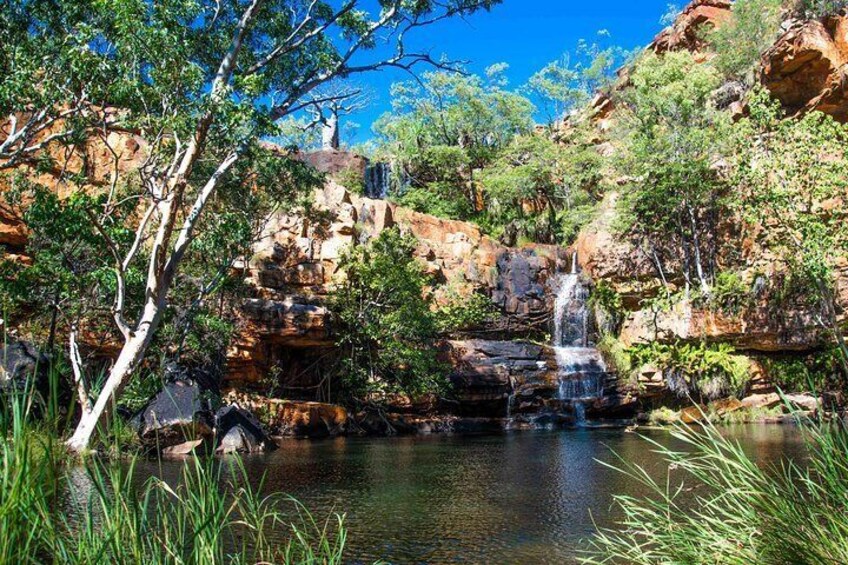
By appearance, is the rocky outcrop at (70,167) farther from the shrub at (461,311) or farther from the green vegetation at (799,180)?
the green vegetation at (799,180)

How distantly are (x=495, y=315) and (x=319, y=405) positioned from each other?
8646mm

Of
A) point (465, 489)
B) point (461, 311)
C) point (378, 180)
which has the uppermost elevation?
point (378, 180)

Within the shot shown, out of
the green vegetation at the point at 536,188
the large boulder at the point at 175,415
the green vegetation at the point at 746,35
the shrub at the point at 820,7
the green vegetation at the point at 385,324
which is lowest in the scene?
the large boulder at the point at 175,415

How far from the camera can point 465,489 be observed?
842 centimetres

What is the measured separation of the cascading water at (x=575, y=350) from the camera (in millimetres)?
20938

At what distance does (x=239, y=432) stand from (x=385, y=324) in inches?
290

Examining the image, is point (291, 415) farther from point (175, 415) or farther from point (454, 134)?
point (454, 134)

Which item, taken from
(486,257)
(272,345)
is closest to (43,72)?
(272,345)

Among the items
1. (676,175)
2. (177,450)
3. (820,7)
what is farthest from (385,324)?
(820,7)

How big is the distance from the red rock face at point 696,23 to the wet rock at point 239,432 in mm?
34827

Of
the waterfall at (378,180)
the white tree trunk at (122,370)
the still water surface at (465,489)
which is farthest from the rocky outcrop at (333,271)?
the waterfall at (378,180)

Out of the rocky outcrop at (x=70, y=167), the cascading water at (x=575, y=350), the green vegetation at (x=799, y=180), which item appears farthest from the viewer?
the cascading water at (x=575, y=350)

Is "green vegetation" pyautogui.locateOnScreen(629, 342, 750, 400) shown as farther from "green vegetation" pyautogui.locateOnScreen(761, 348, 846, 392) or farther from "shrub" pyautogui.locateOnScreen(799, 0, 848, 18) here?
"shrub" pyautogui.locateOnScreen(799, 0, 848, 18)

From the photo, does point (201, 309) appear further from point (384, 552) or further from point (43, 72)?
point (384, 552)
